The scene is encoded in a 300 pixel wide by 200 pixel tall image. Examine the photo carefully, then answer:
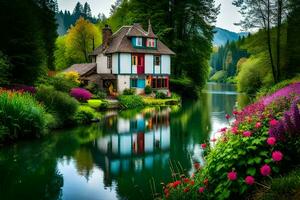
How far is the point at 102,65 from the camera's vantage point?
46344mm

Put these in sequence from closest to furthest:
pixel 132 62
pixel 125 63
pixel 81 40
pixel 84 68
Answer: pixel 125 63
pixel 132 62
pixel 84 68
pixel 81 40

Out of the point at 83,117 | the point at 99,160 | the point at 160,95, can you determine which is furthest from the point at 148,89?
the point at 99,160

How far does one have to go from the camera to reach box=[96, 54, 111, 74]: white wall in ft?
149

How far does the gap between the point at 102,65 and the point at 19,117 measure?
29.1m

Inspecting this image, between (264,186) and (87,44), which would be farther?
(87,44)

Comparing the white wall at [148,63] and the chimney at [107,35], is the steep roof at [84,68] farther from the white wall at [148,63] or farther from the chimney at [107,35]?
the white wall at [148,63]

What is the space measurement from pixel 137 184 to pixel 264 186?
6.18 metres

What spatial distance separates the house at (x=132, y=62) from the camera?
43.2 metres

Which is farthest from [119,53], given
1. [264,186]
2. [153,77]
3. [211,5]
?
[264,186]

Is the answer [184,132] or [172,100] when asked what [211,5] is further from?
[184,132]

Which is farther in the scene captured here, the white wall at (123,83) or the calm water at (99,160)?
the white wall at (123,83)

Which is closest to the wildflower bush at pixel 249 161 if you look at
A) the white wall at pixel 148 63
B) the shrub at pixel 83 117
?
the shrub at pixel 83 117

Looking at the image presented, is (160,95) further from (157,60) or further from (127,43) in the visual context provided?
(127,43)

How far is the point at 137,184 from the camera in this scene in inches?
450
